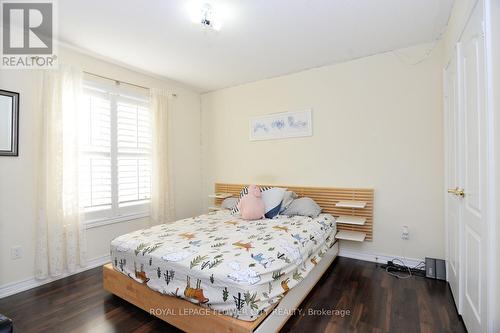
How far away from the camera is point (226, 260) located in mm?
1743

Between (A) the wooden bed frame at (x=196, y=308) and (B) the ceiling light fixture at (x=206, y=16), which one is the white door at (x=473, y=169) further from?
(B) the ceiling light fixture at (x=206, y=16)

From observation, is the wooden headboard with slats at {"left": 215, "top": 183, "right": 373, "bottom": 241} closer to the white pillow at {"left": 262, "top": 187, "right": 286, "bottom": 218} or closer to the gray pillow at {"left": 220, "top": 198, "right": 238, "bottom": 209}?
the white pillow at {"left": 262, "top": 187, "right": 286, "bottom": 218}

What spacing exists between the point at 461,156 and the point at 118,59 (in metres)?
3.75

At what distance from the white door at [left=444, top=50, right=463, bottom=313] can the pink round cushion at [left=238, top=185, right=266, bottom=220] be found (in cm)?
187

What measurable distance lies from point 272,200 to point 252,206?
31 centimetres

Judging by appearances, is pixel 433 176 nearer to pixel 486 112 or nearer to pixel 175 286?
pixel 486 112

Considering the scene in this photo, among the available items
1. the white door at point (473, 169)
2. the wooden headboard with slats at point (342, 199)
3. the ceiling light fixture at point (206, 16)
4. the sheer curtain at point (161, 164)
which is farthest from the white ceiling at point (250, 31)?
the wooden headboard with slats at point (342, 199)

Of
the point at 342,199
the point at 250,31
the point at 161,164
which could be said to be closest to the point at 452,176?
the point at 342,199

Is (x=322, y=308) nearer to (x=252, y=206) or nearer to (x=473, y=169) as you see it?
(x=252, y=206)

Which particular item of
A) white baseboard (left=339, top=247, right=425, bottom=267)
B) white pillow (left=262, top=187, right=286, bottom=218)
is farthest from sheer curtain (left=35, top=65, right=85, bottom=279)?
white baseboard (left=339, top=247, right=425, bottom=267)

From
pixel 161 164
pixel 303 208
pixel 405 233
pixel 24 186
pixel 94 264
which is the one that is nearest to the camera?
pixel 24 186

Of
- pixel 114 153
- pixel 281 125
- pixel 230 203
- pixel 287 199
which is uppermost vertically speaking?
pixel 281 125

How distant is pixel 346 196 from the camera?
322 centimetres

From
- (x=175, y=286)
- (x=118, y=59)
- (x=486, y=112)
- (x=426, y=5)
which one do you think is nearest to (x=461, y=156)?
(x=486, y=112)
